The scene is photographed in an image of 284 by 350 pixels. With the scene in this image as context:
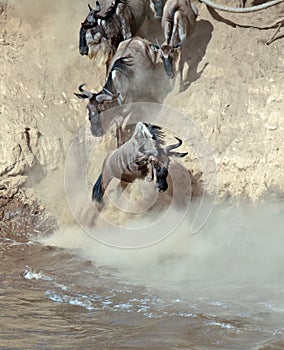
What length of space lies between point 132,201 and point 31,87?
2.26 meters

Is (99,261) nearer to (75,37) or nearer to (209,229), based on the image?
(209,229)

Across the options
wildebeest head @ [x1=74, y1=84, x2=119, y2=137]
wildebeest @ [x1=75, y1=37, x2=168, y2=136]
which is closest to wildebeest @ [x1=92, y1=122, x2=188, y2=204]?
wildebeest head @ [x1=74, y1=84, x2=119, y2=137]

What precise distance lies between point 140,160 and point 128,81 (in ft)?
4.79

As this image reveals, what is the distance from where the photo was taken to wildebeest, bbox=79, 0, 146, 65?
27.9 ft

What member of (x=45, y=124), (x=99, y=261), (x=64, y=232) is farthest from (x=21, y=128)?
(x=99, y=261)

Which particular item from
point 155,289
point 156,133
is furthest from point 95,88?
point 155,289

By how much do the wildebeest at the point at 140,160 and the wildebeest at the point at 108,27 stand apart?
65.5 inches

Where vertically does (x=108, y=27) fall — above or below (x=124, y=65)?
above

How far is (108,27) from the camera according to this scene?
8594 millimetres

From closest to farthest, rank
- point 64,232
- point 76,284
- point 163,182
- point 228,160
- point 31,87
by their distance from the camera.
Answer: point 76,284, point 163,182, point 228,160, point 64,232, point 31,87

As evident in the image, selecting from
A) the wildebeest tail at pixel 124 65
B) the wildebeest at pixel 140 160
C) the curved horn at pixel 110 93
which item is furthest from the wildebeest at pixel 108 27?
the wildebeest at pixel 140 160

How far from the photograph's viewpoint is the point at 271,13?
26.9 ft

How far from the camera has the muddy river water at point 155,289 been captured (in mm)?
4844

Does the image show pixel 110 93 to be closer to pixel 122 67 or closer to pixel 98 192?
pixel 122 67
